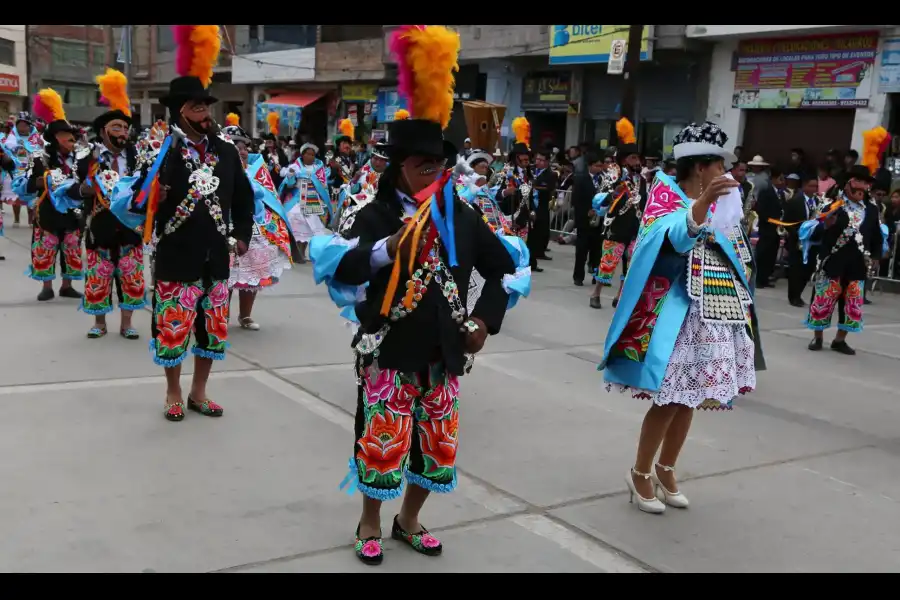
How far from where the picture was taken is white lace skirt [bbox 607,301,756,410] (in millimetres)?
4164

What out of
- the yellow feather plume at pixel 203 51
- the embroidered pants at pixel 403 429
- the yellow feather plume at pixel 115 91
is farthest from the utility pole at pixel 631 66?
the embroidered pants at pixel 403 429

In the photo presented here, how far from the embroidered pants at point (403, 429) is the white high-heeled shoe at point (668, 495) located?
131 cm

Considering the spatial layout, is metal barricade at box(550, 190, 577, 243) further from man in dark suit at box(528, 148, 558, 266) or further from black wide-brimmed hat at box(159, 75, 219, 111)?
black wide-brimmed hat at box(159, 75, 219, 111)

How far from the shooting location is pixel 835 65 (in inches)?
667

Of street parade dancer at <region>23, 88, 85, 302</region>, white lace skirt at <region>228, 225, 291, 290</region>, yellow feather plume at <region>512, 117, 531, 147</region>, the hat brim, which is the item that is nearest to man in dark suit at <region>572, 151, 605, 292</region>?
yellow feather plume at <region>512, 117, 531, 147</region>

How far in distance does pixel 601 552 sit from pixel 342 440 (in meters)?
1.90

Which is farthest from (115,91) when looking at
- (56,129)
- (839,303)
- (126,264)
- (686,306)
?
(839,303)

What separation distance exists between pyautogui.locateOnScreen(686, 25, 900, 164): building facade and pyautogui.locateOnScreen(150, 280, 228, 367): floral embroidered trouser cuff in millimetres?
12932

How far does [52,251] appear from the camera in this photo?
9164 millimetres

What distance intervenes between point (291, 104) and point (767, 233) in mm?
22211

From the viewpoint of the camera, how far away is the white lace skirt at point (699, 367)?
164 inches

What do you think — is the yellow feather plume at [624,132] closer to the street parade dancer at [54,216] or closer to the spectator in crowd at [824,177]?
the spectator in crowd at [824,177]
